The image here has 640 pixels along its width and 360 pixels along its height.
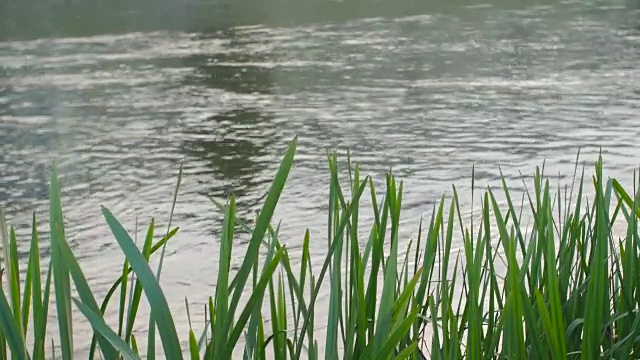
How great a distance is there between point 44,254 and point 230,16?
3.51m

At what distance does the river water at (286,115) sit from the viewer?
2.37m

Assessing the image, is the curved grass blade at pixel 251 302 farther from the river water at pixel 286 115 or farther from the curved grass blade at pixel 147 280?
the river water at pixel 286 115

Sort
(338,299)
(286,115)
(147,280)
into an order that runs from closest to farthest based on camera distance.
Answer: (147,280) < (338,299) < (286,115)

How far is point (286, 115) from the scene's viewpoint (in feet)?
10.7

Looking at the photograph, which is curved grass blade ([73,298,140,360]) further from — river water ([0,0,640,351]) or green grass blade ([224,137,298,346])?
river water ([0,0,640,351])

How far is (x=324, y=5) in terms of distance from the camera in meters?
5.76

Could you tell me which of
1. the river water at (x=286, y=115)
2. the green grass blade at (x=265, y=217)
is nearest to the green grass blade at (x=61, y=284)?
the green grass blade at (x=265, y=217)

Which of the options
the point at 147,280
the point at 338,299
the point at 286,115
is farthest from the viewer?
the point at 286,115

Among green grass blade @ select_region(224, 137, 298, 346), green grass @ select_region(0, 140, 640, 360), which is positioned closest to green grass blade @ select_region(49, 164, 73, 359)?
green grass @ select_region(0, 140, 640, 360)

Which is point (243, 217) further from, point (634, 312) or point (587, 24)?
point (587, 24)

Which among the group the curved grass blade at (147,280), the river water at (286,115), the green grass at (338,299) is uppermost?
the curved grass blade at (147,280)

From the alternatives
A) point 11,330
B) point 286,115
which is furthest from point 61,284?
point 286,115

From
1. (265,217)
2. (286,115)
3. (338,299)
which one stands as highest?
(265,217)

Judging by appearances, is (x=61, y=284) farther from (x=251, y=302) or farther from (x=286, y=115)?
(x=286, y=115)
